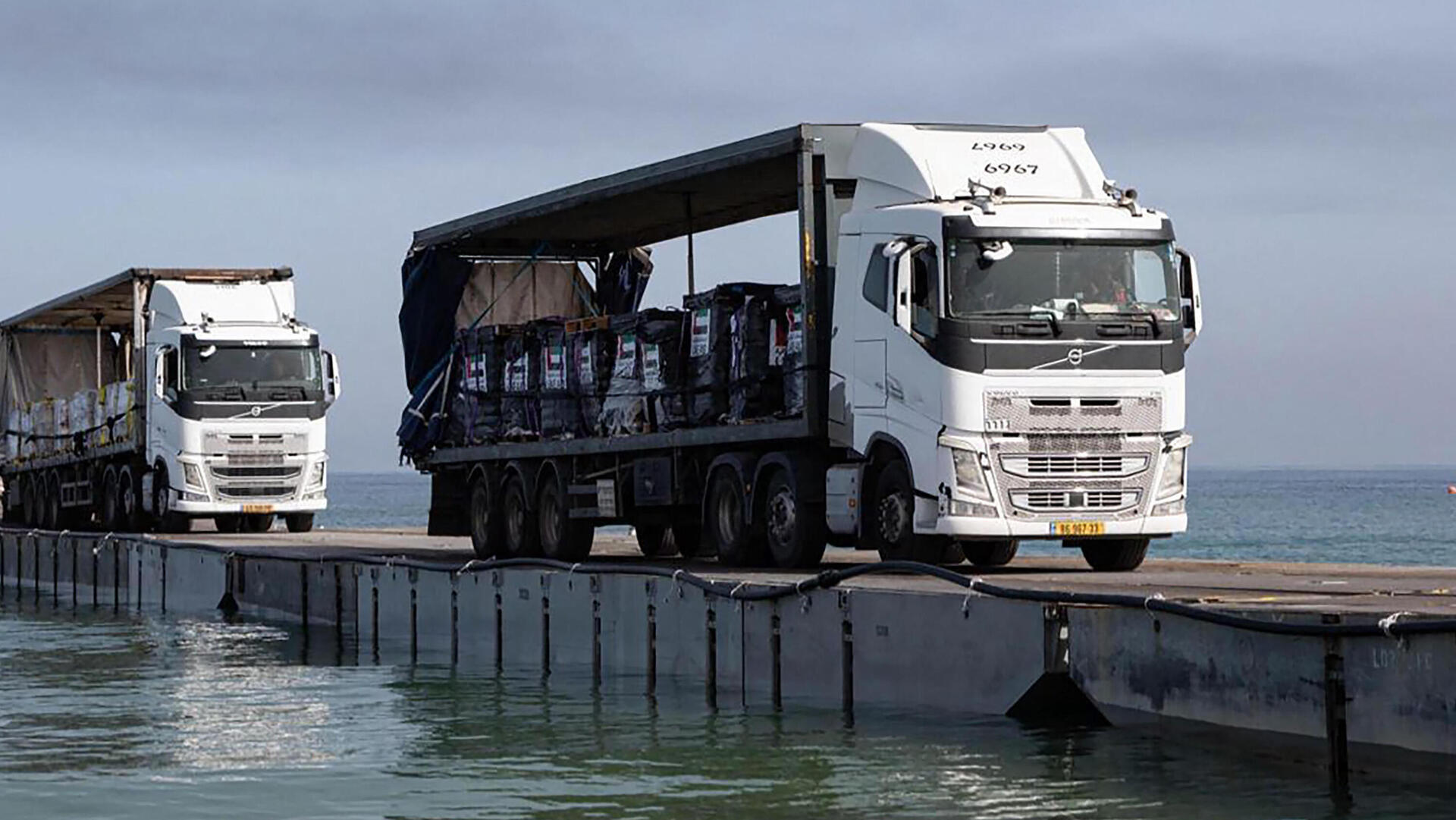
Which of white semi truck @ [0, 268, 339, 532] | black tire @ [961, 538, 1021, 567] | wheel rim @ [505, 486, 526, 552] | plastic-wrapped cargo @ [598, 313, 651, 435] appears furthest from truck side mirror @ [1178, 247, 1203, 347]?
white semi truck @ [0, 268, 339, 532]

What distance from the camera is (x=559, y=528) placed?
85.0 ft

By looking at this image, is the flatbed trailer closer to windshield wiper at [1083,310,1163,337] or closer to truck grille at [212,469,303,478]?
windshield wiper at [1083,310,1163,337]

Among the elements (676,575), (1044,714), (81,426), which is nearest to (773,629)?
(676,575)

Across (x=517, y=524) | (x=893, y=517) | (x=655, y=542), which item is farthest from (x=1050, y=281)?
(x=517, y=524)

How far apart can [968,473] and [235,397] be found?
2070cm

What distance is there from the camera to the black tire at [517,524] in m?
26.6

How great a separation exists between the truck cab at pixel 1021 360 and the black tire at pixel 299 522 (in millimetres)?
22194

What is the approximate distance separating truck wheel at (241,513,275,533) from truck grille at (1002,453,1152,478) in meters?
23.4

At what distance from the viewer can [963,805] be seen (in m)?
Answer: 13.8

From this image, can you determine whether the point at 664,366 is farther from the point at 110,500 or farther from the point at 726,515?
the point at 110,500

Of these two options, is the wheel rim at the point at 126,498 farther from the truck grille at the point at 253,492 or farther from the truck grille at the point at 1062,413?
the truck grille at the point at 1062,413

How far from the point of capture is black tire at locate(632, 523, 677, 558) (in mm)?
27516

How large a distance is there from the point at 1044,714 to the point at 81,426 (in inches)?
1242

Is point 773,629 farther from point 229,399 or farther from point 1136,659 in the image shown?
point 229,399
